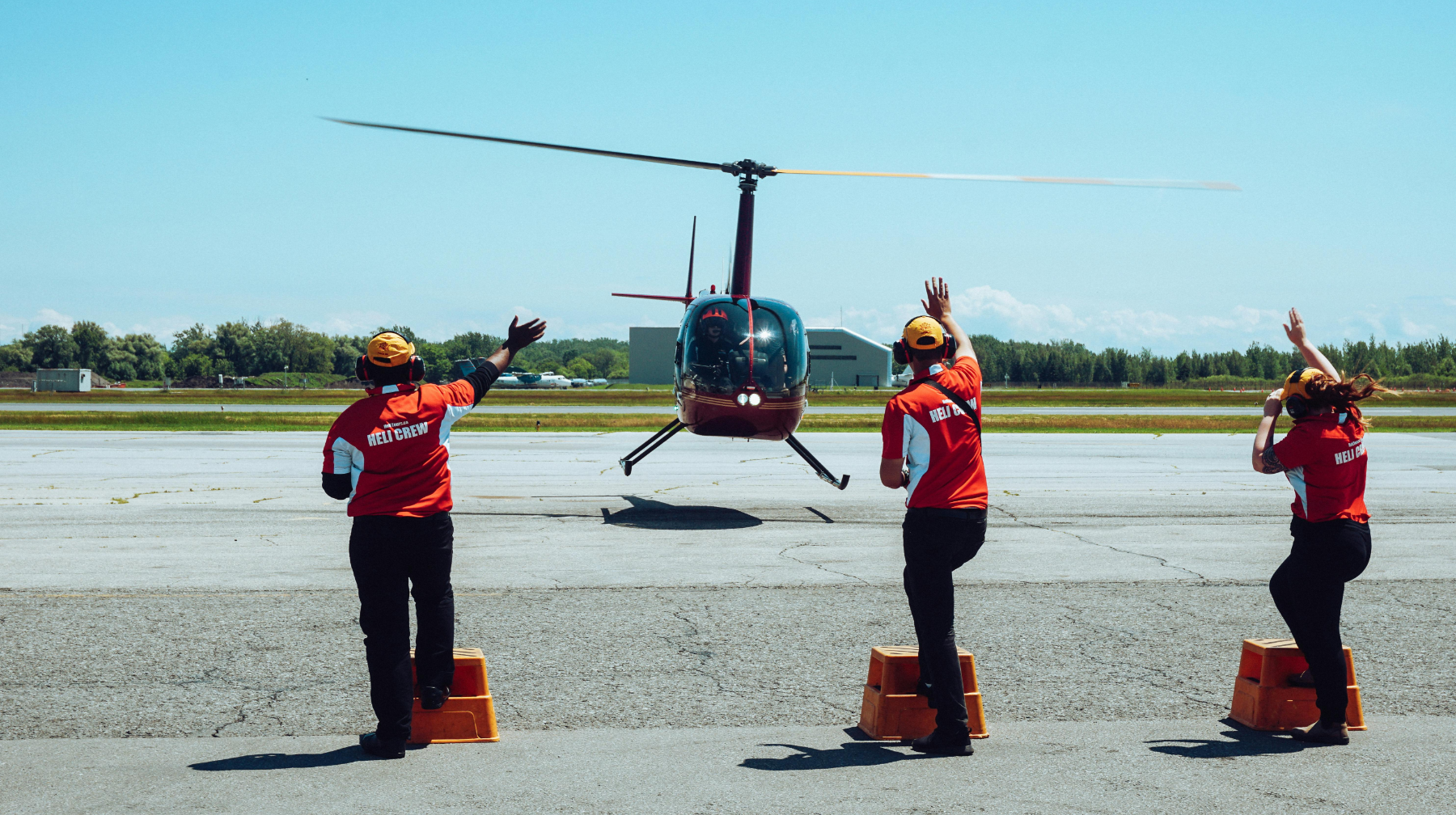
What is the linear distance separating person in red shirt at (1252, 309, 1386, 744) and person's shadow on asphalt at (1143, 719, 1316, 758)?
121 mm

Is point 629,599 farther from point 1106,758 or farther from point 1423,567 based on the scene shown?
point 1423,567

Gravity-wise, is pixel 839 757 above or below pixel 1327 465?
below

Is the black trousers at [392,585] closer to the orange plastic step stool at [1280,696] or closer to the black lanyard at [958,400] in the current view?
the black lanyard at [958,400]

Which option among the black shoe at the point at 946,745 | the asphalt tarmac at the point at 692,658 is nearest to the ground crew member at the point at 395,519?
the asphalt tarmac at the point at 692,658

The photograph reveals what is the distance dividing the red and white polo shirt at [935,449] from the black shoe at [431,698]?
A: 2.45m

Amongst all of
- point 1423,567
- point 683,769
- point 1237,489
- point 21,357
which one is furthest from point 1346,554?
point 21,357

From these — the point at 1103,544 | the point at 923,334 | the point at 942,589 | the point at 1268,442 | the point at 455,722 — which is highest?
the point at 923,334

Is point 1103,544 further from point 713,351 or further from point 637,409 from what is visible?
point 637,409

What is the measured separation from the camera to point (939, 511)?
4.90m

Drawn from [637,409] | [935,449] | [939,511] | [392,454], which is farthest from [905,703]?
[637,409]

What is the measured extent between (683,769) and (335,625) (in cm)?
383

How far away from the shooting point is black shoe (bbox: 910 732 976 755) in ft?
16.0

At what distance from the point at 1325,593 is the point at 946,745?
1.99m

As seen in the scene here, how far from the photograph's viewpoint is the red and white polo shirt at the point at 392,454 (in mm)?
4910
